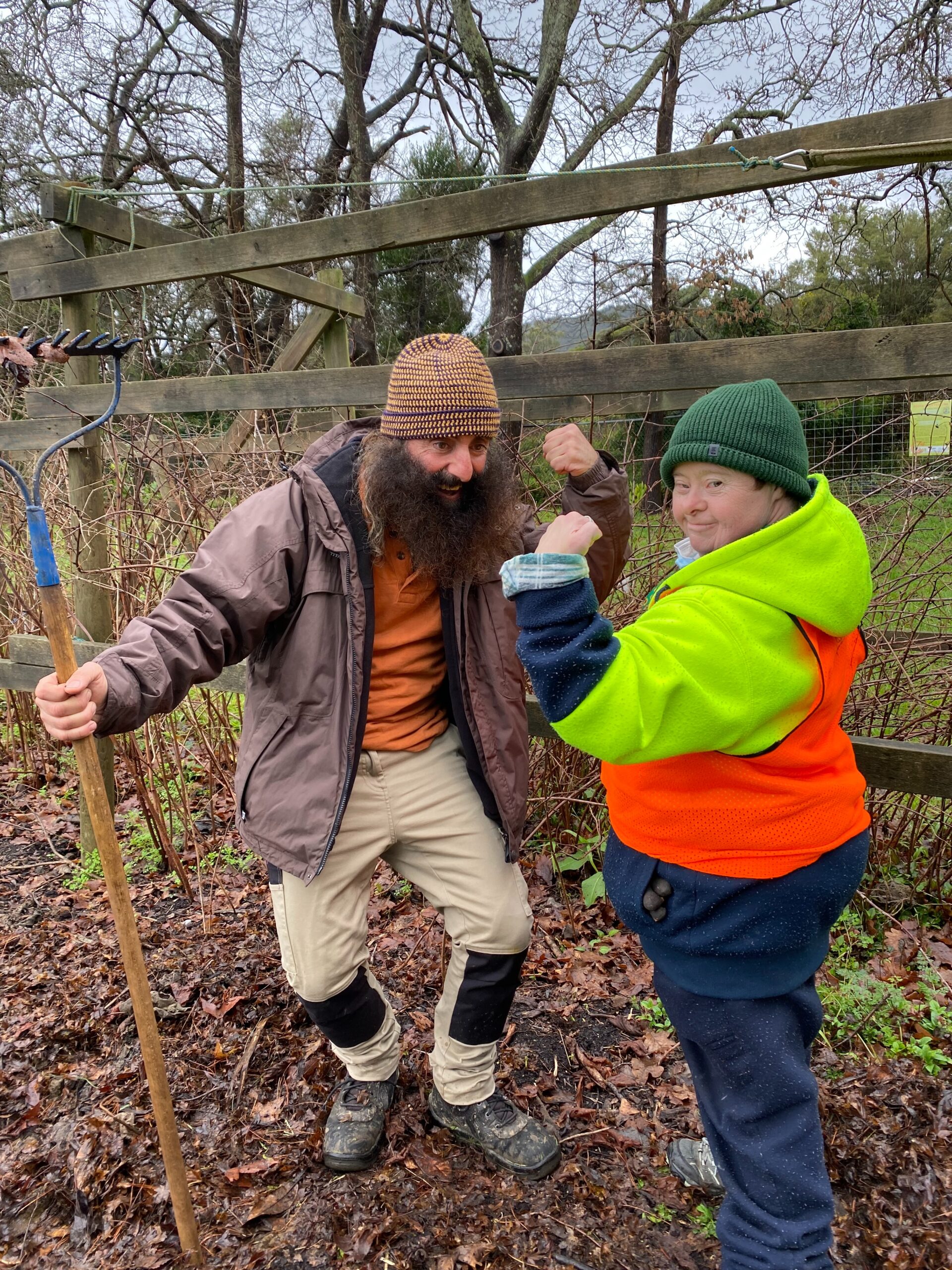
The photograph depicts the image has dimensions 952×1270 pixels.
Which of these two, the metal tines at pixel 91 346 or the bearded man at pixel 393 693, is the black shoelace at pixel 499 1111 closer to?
the bearded man at pixel 393 693

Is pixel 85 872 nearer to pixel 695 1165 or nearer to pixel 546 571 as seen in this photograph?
pixel 695 1165

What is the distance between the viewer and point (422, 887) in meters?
2.37

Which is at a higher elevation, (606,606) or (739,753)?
(739,753)

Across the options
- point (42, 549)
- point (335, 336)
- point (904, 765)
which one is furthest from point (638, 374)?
point (335, 336)

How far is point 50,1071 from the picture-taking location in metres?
2.69

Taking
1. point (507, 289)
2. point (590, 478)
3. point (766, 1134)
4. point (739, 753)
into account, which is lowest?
point (766, 1134)

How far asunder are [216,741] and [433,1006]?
6.13 ft

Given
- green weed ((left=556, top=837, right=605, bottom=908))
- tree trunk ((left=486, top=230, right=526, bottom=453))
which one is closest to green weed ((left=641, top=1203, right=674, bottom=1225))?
green weed ((left=556, top=837, right=605, bottom=908))

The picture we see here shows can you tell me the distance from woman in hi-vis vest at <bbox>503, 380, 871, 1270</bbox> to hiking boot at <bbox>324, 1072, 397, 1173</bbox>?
107 cm

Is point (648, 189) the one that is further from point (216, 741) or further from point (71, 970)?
point (71, 970)

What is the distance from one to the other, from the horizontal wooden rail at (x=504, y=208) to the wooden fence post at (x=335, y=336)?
2278 mm

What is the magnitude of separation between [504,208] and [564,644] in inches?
76.9

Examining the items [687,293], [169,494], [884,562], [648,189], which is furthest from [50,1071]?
[687,293]

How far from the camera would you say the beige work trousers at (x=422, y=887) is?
219 centimetres
